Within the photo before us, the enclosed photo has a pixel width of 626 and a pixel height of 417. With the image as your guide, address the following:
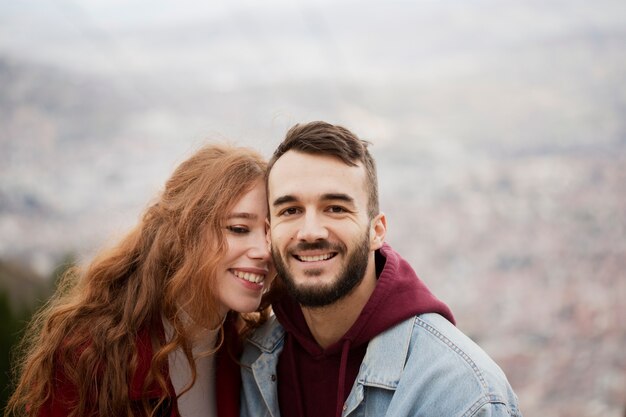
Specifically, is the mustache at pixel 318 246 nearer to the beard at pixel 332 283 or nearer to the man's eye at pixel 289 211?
the beard at pixel 332 283

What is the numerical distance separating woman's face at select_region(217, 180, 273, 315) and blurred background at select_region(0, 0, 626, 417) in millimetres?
70179

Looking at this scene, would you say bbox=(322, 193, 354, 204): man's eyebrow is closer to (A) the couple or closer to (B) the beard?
(A) the couple

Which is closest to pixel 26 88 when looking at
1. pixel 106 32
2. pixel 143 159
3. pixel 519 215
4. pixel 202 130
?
pixel 143 159

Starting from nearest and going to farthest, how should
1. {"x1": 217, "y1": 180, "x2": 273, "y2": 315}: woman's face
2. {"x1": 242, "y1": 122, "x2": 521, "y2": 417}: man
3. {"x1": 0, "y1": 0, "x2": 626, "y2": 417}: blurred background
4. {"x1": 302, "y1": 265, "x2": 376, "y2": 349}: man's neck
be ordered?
{"x1": 242, "y1": 122, "x2": 521, "y2": 417}: man < {"x1": 302, "y1": 265, "x2": 376, "y2": 349}: man's neck < {"x1": 217, "y1": 180, "x2": 273, "y2": 315}: woman's face < {"x1": 0, "y1": 0, "x2": 626, "y2": 417}: blurred background

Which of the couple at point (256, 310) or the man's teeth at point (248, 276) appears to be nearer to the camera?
the couple at point (256, 310)

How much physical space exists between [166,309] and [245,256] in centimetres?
47

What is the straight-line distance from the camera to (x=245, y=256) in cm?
340

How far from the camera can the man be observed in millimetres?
2930

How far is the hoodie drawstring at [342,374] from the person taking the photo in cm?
311

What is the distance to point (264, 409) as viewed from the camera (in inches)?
136

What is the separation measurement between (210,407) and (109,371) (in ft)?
1.99

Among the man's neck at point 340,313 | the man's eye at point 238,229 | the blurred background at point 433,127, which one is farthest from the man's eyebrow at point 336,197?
the blurred background at point 433,127

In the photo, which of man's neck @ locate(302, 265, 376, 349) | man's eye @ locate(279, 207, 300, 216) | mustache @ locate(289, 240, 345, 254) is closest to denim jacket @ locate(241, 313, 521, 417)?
man's neck @ locate(302, 265, 376, 349)

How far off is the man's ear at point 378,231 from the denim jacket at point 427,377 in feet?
1.39
